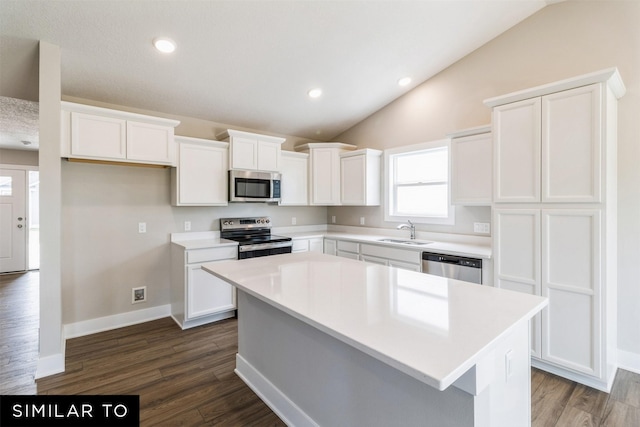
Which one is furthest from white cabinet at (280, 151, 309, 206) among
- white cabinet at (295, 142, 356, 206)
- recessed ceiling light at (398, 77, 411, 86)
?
recessed ceiling light at (398, 77, 411, 86)

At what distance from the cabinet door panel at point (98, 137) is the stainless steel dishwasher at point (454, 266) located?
124 inches

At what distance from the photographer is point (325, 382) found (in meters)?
1.63

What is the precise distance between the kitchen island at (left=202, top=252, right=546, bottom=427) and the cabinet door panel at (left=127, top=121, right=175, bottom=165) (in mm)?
1652

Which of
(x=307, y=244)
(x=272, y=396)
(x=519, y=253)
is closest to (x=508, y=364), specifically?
(x=272, y=396)

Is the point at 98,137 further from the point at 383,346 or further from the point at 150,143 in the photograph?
the point at 383,346

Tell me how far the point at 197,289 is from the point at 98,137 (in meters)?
1.72

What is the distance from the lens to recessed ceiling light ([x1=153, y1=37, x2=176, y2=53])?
253 centimetres

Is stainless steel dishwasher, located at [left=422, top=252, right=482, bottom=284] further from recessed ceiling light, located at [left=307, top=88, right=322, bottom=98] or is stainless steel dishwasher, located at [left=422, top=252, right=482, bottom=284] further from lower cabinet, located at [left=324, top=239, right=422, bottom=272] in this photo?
recessed ceiling light, located at [left=307, top=88, right=322, bottom=98]

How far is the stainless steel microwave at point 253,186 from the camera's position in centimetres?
368

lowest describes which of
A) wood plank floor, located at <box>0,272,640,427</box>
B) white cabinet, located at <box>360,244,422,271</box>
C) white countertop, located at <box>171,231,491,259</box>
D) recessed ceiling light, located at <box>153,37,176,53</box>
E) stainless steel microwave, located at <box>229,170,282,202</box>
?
wood plank floor, located at <box>0,272,640,427</box>

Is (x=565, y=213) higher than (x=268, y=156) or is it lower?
lower

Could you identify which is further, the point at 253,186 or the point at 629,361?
the point at 253,186

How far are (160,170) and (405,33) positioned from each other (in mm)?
2957

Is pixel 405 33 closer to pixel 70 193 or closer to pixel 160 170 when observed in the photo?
pixel 160 170
